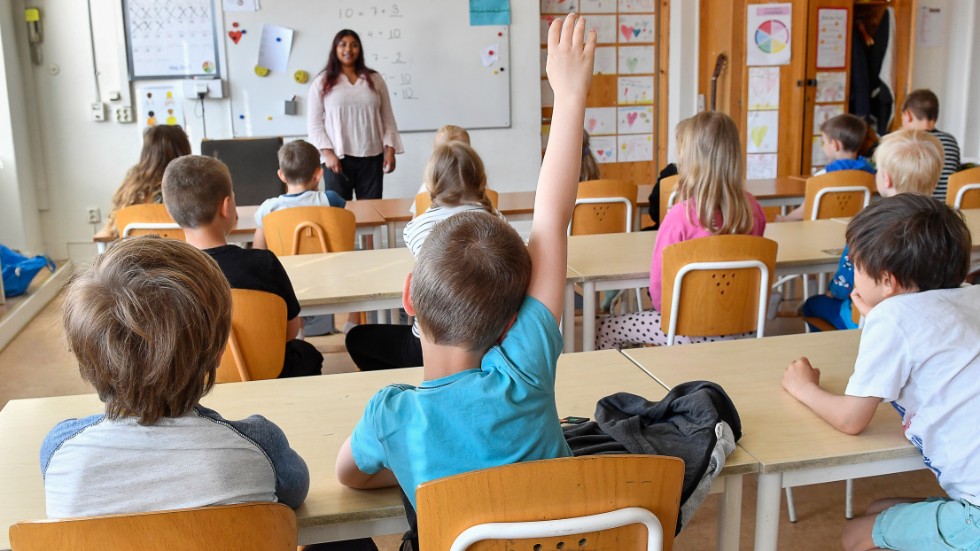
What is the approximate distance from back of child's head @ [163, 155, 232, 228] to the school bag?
3233mm

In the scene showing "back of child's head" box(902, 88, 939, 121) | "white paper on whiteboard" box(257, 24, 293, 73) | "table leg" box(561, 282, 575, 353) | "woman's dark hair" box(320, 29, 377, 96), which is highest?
"white paper on whiteboard" box(257, 24, 293, 73)

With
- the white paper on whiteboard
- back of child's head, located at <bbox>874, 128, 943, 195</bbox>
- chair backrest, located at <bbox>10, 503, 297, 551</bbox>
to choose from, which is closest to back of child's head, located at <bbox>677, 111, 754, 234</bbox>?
back of child's head, located at <bbox>874, 128, 943, 195</bbox>

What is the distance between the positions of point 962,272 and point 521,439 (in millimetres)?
974

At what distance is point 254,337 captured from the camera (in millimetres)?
2182

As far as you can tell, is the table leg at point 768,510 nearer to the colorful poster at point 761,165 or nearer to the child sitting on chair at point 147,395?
the child sitting on chair at point 147,395

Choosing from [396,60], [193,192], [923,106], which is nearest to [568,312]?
[193,192]

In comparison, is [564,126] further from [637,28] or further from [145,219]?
[637,28]

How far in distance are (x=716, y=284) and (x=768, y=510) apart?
1168 mm

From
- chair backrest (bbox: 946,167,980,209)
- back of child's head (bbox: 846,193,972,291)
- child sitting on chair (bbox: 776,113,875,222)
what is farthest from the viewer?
child sitting on chair (bbox: 776,113,875,222)

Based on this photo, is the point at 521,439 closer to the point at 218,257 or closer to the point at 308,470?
the point at 308,470

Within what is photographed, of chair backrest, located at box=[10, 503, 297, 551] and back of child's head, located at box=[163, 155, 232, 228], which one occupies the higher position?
back of child's head, located at box=[163, 155, 232, 228]

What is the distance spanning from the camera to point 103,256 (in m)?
1.24

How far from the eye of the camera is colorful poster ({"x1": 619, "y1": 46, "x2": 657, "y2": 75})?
7418mm

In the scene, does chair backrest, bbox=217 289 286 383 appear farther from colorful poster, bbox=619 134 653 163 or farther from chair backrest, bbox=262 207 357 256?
colorful poster, bbox=619 134 653 163
